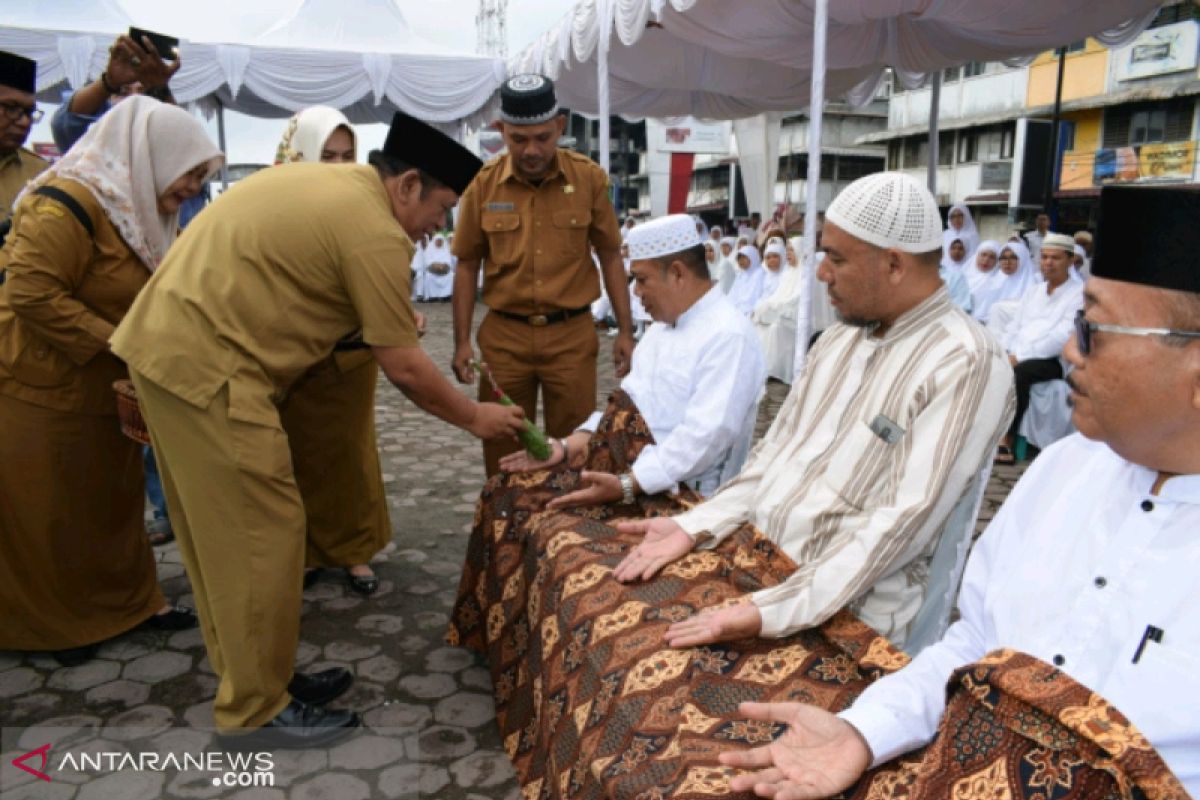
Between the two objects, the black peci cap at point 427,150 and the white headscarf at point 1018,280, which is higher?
the black peci cap at point 427,150

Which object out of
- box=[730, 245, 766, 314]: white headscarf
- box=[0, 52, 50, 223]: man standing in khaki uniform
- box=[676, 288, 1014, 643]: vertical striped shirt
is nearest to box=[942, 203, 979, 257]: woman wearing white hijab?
box=[730, 245, 766, 314]: white headscarf

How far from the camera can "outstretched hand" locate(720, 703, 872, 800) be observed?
1.38 meters

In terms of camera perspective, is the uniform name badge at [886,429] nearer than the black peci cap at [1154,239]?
No

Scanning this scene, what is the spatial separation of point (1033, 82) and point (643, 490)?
29.9m

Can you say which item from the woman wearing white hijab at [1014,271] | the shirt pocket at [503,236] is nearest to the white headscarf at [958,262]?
the woman wearing white hijab at [1014,271]

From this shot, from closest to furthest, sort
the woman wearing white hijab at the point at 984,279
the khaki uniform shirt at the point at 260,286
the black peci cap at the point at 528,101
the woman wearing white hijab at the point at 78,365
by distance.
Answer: the khaki uniform shirt at the point at 260,286 < the woman wearing white hijab at the point at 78,365 < the black peci cap at the point at 528,101 < the woman wearing white hijab at the point at 984,279

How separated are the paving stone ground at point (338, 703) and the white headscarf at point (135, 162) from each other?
57.8 inches

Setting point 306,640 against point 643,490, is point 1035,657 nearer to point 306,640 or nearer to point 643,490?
point 643,490

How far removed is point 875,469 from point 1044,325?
15.8 feet

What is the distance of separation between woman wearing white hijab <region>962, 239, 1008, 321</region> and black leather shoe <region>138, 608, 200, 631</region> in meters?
8.88

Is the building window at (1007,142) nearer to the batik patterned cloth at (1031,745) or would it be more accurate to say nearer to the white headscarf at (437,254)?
the white headscarf at (437,254)

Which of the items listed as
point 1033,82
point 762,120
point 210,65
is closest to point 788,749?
point 210,65

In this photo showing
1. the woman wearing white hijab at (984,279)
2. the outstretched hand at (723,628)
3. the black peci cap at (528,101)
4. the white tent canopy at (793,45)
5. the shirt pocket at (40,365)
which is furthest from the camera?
the woman wearing white hijab at (984,279)

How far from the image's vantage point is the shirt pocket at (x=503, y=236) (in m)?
3.88
